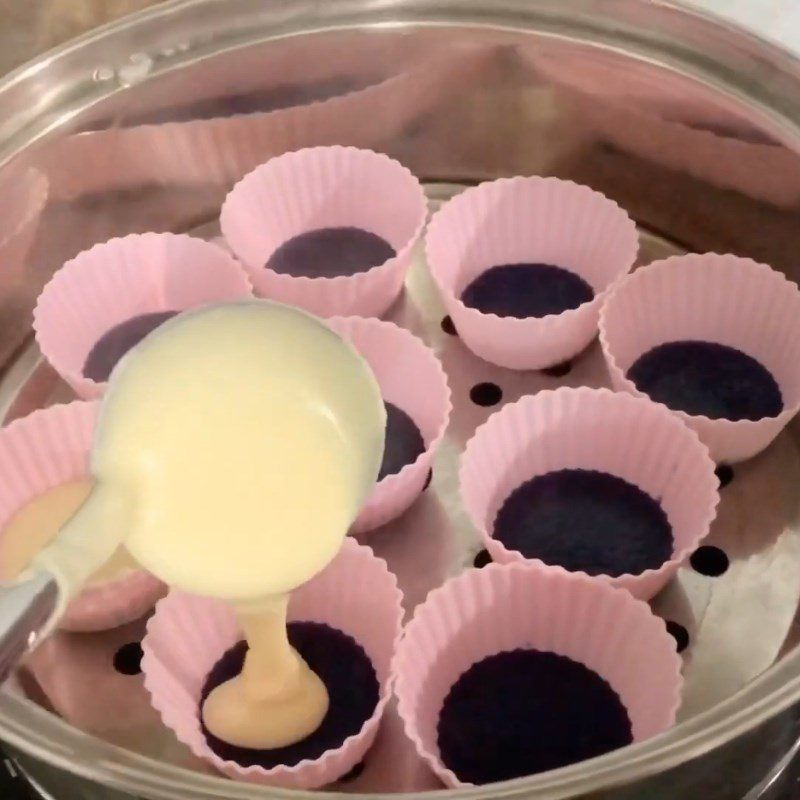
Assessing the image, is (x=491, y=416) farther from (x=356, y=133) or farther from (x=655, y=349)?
(x=356, y=133)

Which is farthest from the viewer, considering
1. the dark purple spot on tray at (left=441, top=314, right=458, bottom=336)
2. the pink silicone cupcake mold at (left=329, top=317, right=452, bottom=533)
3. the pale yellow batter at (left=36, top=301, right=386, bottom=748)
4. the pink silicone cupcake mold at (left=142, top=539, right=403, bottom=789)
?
the dark purple spot on tray at (left=441, top=314, right=458, bottom=336)

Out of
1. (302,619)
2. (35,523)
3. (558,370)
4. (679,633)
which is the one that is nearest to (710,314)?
(558,370)

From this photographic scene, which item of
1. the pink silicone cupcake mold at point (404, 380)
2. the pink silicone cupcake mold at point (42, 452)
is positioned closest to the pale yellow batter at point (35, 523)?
the pink silicone cupcake mold at point (42, 452)

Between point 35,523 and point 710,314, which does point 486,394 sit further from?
point 35,523

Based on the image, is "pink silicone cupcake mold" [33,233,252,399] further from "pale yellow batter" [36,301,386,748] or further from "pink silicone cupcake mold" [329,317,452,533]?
"pale yellow batter" [36,301,386,748]

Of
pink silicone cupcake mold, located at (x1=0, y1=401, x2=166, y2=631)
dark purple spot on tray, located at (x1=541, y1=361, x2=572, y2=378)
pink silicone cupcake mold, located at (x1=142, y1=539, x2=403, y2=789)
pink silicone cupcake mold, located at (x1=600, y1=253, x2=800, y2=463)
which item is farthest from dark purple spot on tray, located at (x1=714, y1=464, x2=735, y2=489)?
pink silicone cupcake mold, located at (x1=0, y1=401, x2=166, y2=631)

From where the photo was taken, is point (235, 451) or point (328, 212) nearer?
point (235, 451)

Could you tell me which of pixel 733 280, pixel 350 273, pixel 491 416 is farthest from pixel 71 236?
pixel 733 280
